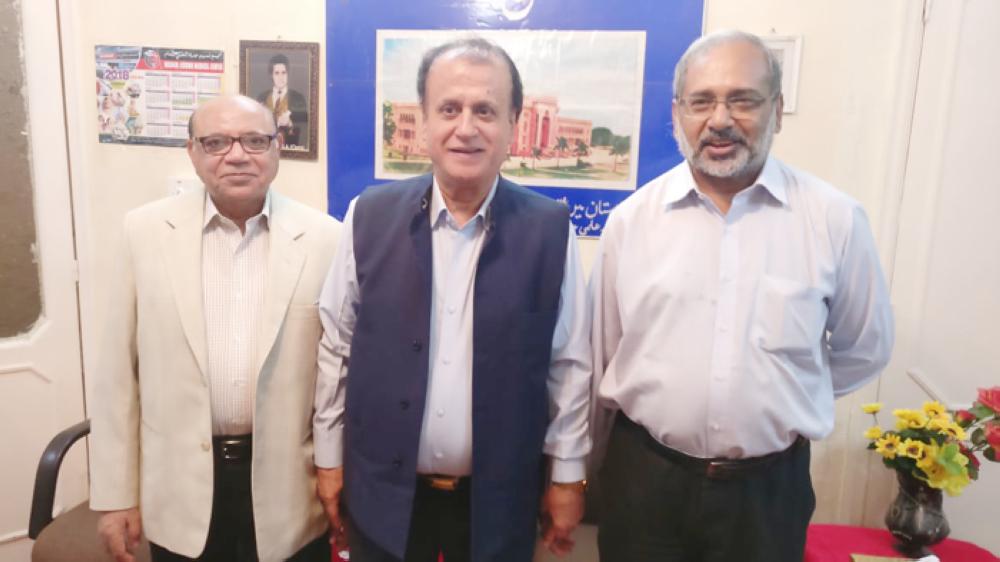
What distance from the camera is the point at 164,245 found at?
137 centimetres

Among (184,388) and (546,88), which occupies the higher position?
(546,88)

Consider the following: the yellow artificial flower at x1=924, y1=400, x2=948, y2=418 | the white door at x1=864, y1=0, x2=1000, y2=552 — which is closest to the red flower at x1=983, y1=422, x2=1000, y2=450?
the yellow artificial flower at x1=924, y1=400, x2=948, y2=418

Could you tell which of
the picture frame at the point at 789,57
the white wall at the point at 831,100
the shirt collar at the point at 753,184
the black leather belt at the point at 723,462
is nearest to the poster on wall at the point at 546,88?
the white wall at the point at 831,100

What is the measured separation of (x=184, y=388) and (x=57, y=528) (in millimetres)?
1080

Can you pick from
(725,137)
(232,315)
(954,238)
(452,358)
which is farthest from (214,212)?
(954,238)

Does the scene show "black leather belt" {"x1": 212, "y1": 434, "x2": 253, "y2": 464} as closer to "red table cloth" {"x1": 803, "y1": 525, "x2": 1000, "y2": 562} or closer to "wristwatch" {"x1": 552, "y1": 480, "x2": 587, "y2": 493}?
"wristwatch" {"x1": 552, "y1": 480, "x2": 587, "y2": 493}

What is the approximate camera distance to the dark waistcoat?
124 centimetres

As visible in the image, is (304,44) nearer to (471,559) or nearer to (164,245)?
(164,245)

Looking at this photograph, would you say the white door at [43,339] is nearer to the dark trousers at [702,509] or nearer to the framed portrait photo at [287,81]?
the framed portrait photo at [287,81]

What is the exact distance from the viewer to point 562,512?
4.40 feet

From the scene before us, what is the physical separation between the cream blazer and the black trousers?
0.16ft

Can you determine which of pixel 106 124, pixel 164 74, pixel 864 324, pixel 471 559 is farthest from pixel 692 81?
pixel 106 124

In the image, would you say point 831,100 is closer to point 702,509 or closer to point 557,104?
point 557,104

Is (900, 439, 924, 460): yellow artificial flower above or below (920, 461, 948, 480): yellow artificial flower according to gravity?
above
